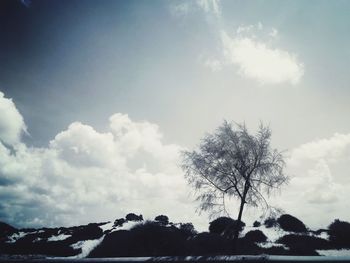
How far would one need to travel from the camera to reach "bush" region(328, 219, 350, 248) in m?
25.3

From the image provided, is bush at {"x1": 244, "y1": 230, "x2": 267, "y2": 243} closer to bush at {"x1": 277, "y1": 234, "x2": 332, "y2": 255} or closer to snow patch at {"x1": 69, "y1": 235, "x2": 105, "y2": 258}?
bush at {"x1": 277, "y1": 234, "x2": 332, "y2": 255}

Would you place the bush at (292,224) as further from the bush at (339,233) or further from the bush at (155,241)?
the bush at (155,241)

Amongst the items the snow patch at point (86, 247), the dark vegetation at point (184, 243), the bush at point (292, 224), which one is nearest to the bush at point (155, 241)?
the dark vegetation at point (184, 243)

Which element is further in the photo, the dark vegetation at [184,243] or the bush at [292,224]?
the bush at [292,224]

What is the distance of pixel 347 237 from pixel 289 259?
26.5m

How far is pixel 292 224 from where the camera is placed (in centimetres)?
3522

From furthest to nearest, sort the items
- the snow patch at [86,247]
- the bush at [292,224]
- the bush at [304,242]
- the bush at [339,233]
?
the bush at [292,224] < the bush at [339,233] < the bush at [304,242] < the snow patch at [86,247]

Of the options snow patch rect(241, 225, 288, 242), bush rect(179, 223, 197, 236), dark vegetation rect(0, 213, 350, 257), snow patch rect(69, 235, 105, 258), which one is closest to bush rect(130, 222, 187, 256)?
dark vegetation rect(0, 213, 350, 257)

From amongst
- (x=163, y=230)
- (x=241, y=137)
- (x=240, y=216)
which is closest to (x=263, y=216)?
(x=240, y=216)

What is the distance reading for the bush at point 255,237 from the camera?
2864 cm

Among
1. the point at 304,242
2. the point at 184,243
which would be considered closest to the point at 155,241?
the point at 184,243

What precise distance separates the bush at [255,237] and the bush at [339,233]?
6.72 metres

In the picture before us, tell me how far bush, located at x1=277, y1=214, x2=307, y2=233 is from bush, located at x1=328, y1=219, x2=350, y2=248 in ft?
14.7

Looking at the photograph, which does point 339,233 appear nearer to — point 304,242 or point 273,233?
point 304,242
